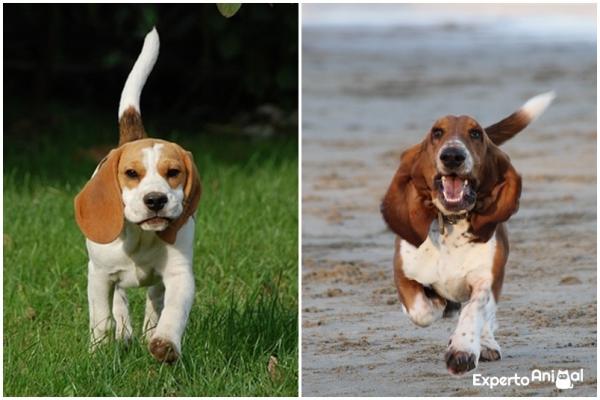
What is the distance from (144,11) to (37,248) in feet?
5.34

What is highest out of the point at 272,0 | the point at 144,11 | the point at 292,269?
the point at 144,11

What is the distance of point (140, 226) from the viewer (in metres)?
3.69

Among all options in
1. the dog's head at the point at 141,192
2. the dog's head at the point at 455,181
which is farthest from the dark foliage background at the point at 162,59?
the dog's head at the point at 455,181

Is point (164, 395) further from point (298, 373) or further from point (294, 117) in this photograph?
point (294, 117)

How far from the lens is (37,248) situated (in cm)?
506

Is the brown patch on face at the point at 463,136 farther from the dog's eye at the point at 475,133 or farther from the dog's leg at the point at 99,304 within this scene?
the dog's leg at the point at 99,304

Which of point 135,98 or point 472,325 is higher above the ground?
point 135,98

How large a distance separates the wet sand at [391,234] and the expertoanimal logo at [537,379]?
0.6 inches

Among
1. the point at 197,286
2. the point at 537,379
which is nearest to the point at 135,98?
the point at 197,286

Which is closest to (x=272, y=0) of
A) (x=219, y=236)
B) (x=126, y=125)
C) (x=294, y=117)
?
(x=126, y=125)

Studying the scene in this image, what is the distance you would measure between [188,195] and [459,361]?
83 cm

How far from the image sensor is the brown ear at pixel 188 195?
3654 millimetres

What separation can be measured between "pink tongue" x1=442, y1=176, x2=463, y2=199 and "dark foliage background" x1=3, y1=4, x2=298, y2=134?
136 inches

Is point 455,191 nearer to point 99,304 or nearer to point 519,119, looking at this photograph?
point 519,119
